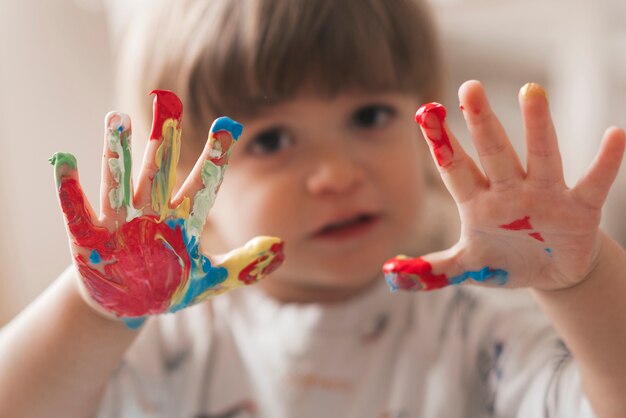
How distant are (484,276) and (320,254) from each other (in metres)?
0.21

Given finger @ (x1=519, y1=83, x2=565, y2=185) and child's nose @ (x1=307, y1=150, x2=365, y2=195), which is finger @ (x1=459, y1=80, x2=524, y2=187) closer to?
finger @ (x1=519, y1=83, x2=565, y2=185)

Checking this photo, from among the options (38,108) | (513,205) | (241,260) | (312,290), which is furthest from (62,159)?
(38,108)

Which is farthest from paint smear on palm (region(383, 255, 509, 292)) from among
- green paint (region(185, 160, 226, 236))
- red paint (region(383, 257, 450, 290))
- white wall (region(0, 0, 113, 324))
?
white wall (region(0, 0, 113, 324))

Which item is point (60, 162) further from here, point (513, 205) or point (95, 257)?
point (513, 205)

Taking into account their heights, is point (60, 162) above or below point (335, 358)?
above

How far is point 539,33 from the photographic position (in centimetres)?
119

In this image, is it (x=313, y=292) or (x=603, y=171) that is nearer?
(x=603, y=171)

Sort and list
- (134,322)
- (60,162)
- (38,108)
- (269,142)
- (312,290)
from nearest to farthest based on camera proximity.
Answer: 1. (60,162)
2. (134,322)
3. (269,142)
4. (312,290)
5. (38,108)

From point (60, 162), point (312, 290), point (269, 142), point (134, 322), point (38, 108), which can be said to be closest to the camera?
point (60, 162)

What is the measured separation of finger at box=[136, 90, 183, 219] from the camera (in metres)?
0.32

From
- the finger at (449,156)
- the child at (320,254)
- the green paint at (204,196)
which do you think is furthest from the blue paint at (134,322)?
the finger at (449,156)

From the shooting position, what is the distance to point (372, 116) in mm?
561

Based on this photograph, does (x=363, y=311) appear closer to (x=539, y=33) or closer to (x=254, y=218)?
(x=254, y=218)

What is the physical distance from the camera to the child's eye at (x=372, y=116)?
0.55 meters
